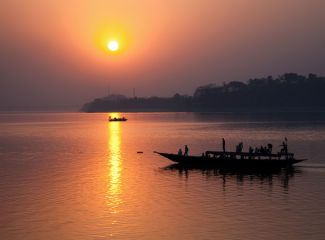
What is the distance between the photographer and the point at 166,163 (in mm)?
61188

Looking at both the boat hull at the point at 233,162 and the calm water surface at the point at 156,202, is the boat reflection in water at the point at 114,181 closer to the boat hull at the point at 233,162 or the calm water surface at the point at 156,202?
the calm water surface at the point at 156,202

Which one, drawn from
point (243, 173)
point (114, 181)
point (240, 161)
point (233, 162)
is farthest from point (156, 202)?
point (240, 161)

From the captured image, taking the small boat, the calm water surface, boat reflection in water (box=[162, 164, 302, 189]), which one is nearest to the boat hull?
the small boat

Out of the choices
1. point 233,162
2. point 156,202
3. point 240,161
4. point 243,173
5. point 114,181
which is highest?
Result: point 240,161

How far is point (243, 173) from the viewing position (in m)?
51.4

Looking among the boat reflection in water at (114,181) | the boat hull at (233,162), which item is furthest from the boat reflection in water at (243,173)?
the boat reflection in water at (114,181)

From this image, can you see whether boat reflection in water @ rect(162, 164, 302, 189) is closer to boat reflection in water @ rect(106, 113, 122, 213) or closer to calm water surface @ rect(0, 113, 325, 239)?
calm water surface @ rect(0, 113, 325, 239)

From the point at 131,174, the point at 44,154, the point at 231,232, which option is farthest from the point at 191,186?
the point at 44,154

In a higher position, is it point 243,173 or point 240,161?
point 240,161

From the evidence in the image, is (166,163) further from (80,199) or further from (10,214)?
(10,214)

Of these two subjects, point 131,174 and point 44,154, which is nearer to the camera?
point 131,174

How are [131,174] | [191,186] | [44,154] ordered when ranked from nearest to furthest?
1. [191,186]
2. [131,174]
3. [44,154]

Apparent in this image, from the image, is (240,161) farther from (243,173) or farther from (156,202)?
(156,202)

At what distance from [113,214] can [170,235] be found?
630 centimetres
